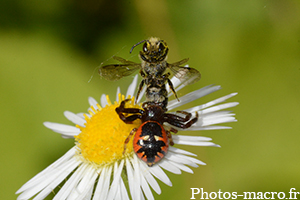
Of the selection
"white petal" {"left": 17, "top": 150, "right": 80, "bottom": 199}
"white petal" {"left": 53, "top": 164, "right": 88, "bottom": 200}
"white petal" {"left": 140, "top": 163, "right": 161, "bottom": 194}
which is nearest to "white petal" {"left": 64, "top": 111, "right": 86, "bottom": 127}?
"white petal" {"left": 17, "top": 150, "right": 80, "bottom": 199}

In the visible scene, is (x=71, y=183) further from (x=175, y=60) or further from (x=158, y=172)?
(x=175, y=60)

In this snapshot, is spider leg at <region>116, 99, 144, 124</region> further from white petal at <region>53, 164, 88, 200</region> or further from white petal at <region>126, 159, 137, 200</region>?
white petal at <region>53, 164, 88, 200</region>

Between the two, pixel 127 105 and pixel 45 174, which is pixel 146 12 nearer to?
pixel 127 105

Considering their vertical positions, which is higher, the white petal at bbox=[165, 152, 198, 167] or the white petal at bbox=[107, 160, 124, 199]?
the white petal at bbox=[165, 152, 198, 167]

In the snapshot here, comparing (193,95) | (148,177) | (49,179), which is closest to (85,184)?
(49,179)

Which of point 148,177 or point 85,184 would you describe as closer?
point 148,177

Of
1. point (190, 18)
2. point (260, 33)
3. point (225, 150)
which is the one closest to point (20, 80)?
point (190, 18)
